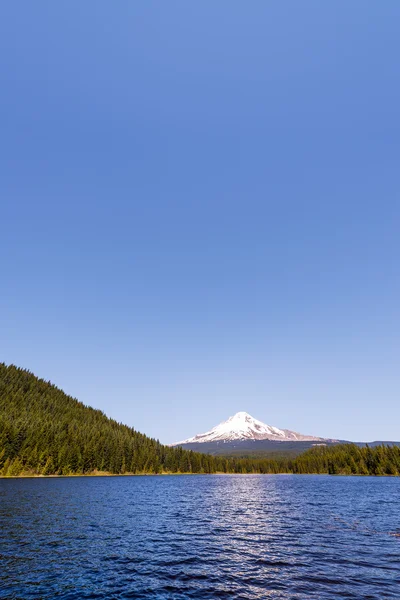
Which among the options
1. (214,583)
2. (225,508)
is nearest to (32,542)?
(214,583)

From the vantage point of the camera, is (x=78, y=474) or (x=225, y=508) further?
(x=78, y=474)

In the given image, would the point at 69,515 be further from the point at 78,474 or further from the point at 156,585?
the point at 78,474

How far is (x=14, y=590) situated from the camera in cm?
2173

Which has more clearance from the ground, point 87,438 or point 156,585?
point 87,438

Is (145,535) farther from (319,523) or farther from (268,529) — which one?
(319,523)

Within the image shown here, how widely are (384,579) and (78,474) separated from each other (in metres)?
174

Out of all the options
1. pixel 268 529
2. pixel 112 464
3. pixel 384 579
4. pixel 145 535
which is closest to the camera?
pixel 384 579

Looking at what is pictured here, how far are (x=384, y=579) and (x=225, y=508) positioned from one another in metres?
46.4

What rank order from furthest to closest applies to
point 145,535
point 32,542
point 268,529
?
point 268,529 < point 145,535 < point 32,542

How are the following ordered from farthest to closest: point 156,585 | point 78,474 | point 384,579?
point 78,474, point 384,579, point 156,585

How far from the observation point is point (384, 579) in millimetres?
24922

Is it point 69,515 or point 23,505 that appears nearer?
point 69,515

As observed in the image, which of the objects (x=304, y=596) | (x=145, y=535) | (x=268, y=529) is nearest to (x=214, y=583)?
(x=304, y=596)

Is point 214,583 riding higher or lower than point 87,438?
lower
